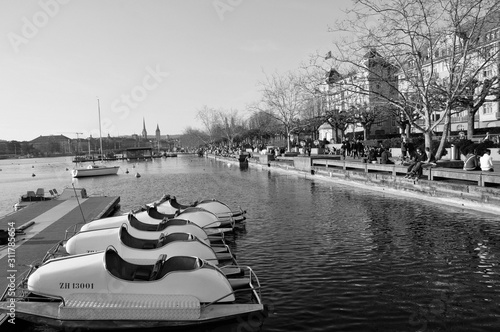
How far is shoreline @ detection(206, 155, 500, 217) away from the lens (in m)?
19.4

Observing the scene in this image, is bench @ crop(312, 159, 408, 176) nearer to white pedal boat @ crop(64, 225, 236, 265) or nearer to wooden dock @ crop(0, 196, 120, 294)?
white pedal boat @ crop(64, 225, 236, 265)

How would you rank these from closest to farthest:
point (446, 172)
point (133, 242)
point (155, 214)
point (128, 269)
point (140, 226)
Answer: point (128, 269)
point (133, 242)
point (140, 226)
point (155, 214)
point (446, 172)

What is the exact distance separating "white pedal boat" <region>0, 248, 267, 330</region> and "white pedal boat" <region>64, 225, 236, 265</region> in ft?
6.68

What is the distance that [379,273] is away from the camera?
11.6 m

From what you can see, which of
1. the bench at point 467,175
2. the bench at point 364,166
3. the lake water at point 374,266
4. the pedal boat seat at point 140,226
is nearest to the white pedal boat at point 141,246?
the pedal boat seat at point 140,226

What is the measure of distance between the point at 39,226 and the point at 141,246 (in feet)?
23.8

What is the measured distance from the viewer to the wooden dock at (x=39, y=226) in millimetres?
11305

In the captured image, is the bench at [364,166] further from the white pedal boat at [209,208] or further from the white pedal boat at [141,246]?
the white pedal boat at [141,246]

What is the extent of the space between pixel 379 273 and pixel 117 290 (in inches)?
278

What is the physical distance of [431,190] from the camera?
23.6 meters

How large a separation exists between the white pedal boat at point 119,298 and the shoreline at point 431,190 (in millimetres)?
14953

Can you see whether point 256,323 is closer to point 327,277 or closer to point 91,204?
point 327,277

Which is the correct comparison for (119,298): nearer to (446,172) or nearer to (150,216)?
(150,216)

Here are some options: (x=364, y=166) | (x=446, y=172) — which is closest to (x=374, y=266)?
(x=446, y=172)
